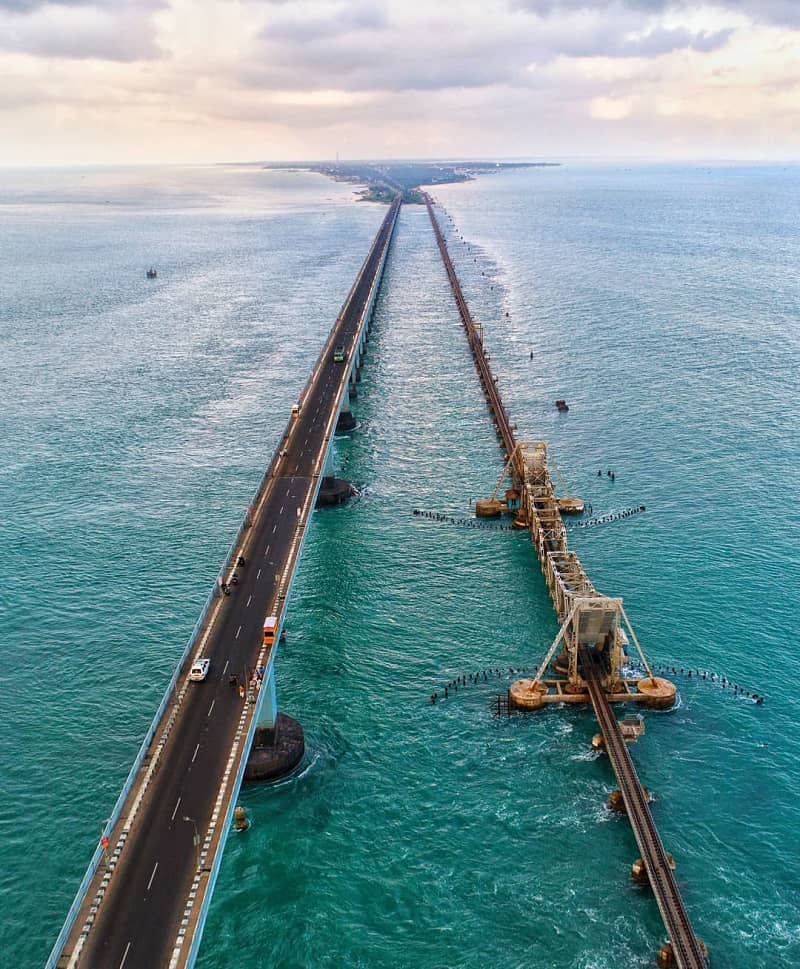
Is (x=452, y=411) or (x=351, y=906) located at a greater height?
(x=452, y=411)

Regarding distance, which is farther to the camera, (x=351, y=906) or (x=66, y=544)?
(x=66, y=544)

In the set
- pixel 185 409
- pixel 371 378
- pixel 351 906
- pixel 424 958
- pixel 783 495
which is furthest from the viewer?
pixel 371 378

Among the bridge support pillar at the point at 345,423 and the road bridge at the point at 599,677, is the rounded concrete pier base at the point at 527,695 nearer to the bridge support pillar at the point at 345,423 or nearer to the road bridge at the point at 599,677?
the road bridge at the point at 599,677

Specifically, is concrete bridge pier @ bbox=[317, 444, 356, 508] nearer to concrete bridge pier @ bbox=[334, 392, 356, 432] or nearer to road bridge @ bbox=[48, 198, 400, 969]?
road bridge @ bbox=[48, 198, 400, 969]

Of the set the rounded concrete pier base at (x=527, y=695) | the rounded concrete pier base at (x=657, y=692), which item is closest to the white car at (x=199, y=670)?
the rounded concrete pier base at (x=527, y=695)

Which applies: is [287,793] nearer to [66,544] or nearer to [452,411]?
[66,544]

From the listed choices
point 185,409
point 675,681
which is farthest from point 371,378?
point 675,681

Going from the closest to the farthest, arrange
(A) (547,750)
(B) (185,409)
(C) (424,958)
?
(C) (424,958) < (A) (547,750) < (B) (185,409)
